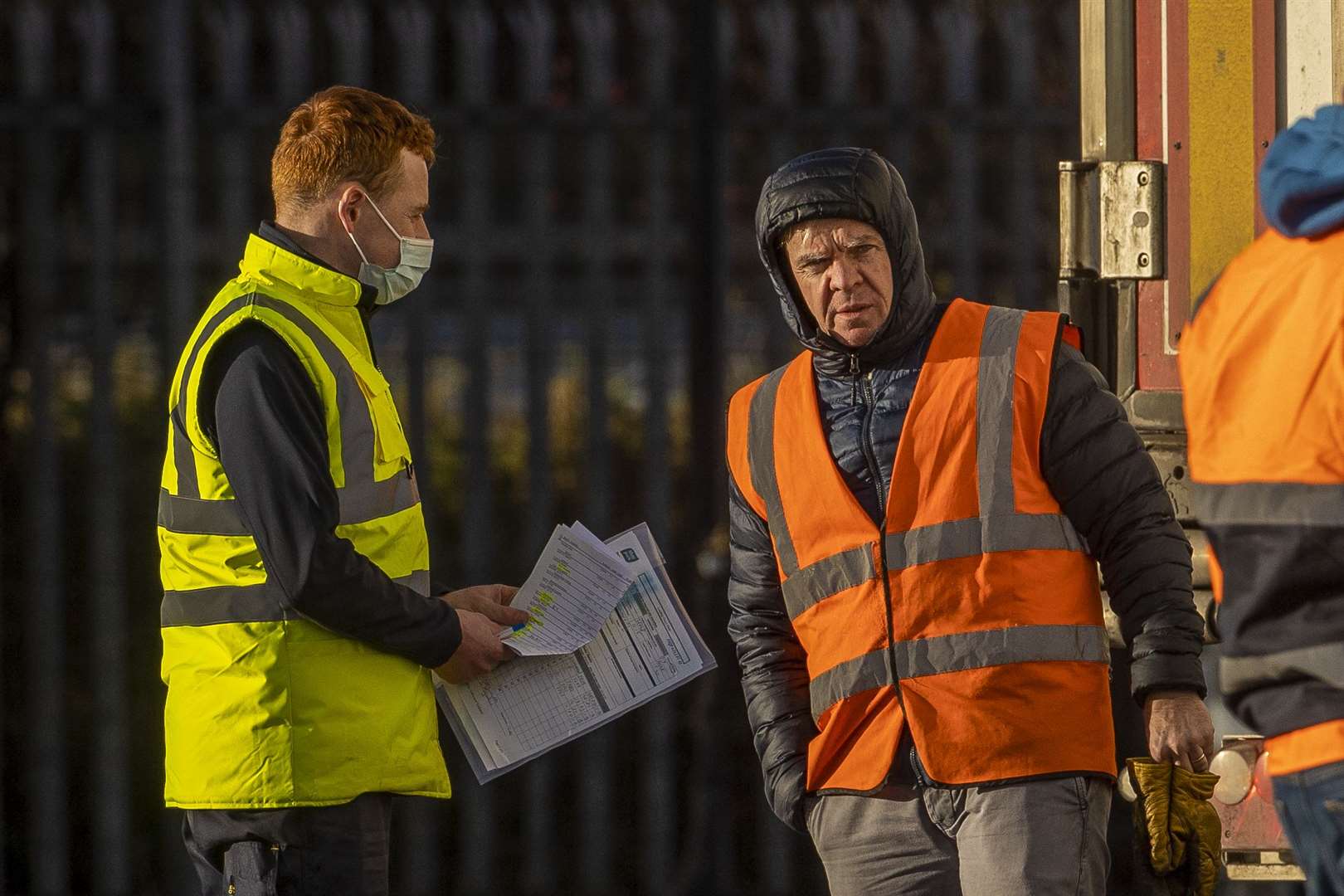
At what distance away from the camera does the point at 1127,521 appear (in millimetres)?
2809

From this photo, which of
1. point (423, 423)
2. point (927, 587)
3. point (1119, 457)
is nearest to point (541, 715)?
point (927, 587)

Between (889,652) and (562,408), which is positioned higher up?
(562,408)

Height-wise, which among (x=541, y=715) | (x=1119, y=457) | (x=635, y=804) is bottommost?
(x=635, y=804)

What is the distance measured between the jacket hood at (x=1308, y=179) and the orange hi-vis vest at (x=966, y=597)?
889 mm

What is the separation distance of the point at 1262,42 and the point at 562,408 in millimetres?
2470

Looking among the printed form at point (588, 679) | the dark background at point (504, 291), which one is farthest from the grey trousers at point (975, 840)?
the dark background at point (504, 291)

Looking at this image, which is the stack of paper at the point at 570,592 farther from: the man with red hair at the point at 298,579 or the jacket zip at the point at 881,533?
the jacket zip at the point at 881,533

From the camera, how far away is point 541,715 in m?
3.11

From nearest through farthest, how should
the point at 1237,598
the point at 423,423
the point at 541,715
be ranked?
the point at 1237,598
the point at 541,715
the point at 423,423

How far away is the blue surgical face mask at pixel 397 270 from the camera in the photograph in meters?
2.97

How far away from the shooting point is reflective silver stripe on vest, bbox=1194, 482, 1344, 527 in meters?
1.90

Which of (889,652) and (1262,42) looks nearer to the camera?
(889,652)

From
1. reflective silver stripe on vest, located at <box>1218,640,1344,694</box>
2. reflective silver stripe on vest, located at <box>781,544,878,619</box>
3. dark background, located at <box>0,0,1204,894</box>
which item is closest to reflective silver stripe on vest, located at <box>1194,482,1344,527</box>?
reflective silver stripe on vest, located at <box>1218,640,1344,694</box>

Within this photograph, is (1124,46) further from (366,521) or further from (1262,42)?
(366,521)
